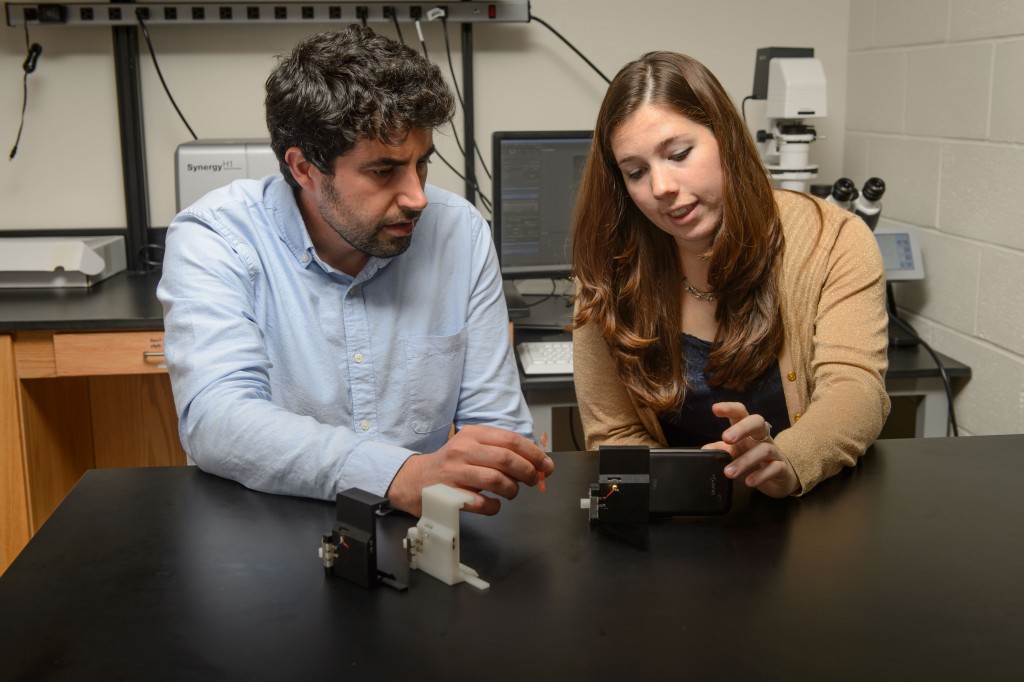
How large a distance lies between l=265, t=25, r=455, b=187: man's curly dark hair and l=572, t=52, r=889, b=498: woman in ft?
0.95

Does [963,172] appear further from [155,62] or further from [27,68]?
[27,68]

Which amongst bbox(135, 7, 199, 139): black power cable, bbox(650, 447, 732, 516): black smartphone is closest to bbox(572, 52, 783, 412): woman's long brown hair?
bbox(650, 447, 732, 516): black smartphone

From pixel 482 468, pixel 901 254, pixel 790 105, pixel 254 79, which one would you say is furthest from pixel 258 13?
pixel 482 468

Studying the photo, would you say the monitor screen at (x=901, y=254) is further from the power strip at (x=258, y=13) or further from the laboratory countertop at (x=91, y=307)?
the power strip at (x=258, y=13)

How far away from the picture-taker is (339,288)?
1.49 metres

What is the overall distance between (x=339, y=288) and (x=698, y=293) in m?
0.56

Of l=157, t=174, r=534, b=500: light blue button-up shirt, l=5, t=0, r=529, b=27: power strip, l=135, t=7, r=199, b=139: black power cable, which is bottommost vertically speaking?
l=157, t=174, r=534, b=500: light blue button-up shirt

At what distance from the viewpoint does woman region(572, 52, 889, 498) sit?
1431mm

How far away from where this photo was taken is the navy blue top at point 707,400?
1518 millimetres

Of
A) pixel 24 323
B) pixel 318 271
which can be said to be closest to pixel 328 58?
pixel 318 271

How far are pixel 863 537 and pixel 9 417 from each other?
1.95m

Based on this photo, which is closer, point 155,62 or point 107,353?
point 107,353

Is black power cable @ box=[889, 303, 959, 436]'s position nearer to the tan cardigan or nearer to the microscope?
Answer: the microscope

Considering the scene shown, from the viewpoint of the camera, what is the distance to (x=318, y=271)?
1.48 meters
